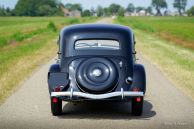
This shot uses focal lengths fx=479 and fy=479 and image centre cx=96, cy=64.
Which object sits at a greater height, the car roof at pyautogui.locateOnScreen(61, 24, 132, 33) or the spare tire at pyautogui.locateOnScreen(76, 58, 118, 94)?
the car roof at pyautogui.locateOnScreen(61, 24, 132, 33)

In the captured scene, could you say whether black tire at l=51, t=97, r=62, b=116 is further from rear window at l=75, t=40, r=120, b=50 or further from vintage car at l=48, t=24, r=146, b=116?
rear window at l=75, t=40, r=120, b=50

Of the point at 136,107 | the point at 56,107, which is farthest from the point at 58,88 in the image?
the point at 136,107

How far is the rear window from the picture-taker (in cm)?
903

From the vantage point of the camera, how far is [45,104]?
9469 millimetres

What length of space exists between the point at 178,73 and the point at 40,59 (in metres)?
6.64

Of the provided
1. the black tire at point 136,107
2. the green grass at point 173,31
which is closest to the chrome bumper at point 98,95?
the black tire at point 136,107

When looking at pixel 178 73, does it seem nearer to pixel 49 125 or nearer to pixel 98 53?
pixel 98 53

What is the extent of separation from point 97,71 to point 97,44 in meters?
1.27

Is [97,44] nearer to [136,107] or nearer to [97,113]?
[97,113]

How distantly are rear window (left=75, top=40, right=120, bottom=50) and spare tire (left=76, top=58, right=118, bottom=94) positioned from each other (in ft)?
2.60

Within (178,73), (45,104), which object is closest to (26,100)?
(45,104)

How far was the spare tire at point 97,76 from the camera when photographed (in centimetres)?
802

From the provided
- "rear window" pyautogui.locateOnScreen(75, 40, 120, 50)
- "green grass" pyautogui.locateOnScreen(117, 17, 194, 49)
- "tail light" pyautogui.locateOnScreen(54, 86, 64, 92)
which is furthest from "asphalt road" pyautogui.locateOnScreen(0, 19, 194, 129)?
"green grass" pyautogui.locateOnScreen(117, 17, 194, 49)

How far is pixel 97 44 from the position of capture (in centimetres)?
927
